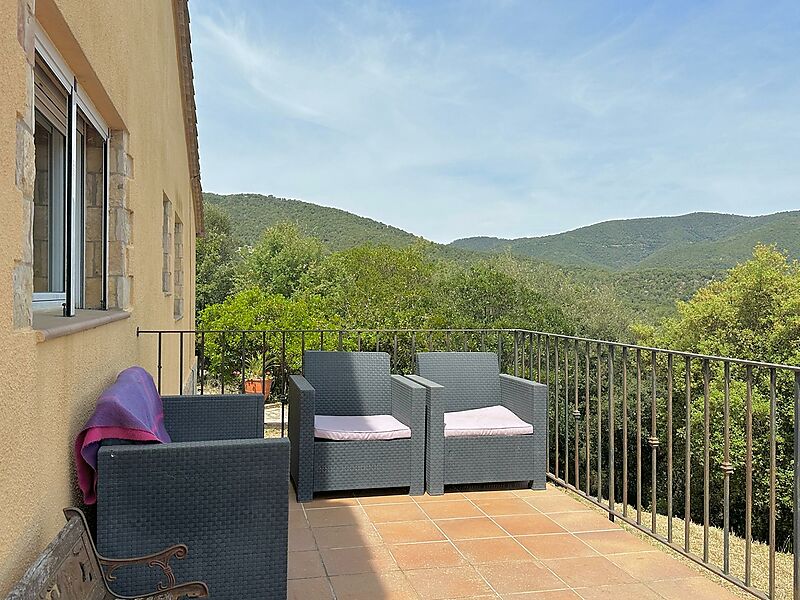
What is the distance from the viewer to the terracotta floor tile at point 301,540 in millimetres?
3312

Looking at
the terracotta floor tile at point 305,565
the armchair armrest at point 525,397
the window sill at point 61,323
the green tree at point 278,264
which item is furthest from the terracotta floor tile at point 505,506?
the green tree at point 278,264

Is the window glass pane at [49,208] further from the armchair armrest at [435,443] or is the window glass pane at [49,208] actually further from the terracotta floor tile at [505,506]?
the terracotta floor tile at [505,506]

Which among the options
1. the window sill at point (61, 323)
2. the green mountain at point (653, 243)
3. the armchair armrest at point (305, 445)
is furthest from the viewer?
the green mountain at point (653, 243)

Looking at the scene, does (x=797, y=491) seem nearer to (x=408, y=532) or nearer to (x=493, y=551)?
(x=493, y=551)

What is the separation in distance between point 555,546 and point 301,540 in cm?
122

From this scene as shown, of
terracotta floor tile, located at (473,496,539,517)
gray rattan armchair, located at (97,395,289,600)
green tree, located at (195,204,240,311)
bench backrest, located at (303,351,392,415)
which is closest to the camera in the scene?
gray rattan armchair, located at (97,395,289,600)

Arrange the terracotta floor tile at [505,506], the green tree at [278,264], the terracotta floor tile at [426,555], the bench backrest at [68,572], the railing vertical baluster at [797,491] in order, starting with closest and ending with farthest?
the bench backrest at [68,572] < the railing vertical baluster at [797,491] < the terracotta floor tile at [426,555] < the terracotta floor tile at [505,506] < the green tree at [278,264]

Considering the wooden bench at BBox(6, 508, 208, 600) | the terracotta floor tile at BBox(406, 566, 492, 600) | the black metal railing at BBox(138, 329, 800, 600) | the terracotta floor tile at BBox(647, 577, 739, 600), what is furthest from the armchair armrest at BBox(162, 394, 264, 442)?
the black metal railing at BBox(138, 329, 800, 600)

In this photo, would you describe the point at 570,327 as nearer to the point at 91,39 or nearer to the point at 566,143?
the point at 91,39

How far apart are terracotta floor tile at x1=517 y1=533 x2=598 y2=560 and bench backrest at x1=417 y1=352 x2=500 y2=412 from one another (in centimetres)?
138

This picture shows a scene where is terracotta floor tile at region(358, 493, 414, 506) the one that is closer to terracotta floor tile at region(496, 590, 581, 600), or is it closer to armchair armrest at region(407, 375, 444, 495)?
armchair armrest at region(407, 375, 444, 495)

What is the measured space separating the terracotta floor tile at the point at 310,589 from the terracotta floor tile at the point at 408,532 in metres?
0.57

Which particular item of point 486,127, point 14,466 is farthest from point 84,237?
point 486,127

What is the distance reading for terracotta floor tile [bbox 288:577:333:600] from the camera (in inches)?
109
